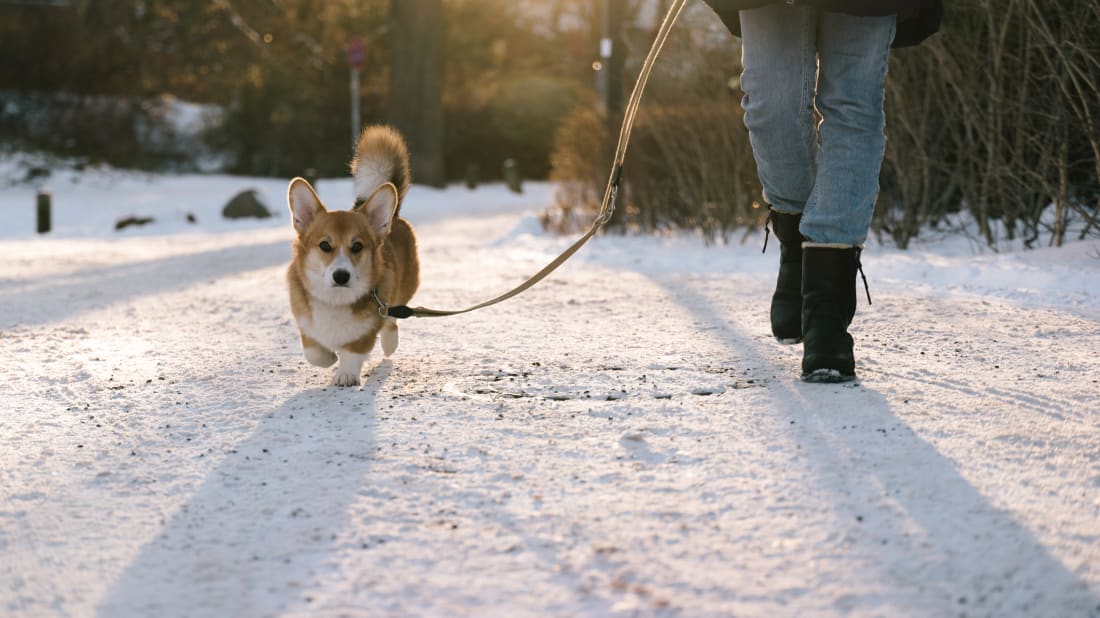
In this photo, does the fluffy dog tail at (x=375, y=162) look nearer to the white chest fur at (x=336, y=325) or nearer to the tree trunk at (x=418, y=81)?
the white chest fur at (x=336, y=325)

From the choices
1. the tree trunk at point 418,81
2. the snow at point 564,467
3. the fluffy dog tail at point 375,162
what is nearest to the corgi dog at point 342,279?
the snow at point 564,467

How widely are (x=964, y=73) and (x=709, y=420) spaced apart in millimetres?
4939

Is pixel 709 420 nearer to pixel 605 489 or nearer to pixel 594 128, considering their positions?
pixel 605 489

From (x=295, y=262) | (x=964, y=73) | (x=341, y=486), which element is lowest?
(x=341, y=486)

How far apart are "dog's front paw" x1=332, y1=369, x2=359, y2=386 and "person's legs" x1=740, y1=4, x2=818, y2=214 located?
1499 millimetres

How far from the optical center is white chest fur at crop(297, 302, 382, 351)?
3570 mm

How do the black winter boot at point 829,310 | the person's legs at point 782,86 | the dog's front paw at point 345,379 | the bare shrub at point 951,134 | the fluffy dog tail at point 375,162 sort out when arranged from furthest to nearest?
the bare shrub at point 951,134, the fluffy dog tail at point 375,162, the dog's front paw at point 345,379, the person's legs at point 782,86, the black winter boot at point 829,310

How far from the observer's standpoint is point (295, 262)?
3.74 metres

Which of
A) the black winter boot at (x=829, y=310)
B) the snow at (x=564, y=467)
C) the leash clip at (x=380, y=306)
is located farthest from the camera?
the leash clip at (x=380, y=306)

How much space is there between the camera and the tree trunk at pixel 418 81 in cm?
1984

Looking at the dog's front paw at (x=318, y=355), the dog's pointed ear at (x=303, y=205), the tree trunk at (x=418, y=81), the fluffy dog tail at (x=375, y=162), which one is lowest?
the dog's front paw at (x=318, y=355)

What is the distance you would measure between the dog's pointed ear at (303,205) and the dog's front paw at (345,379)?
0.57 m

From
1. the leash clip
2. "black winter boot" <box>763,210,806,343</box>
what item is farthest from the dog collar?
"black winter boot" <box>763,210,806,343</box>

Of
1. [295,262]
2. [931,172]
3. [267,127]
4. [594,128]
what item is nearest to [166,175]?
[267,127]
